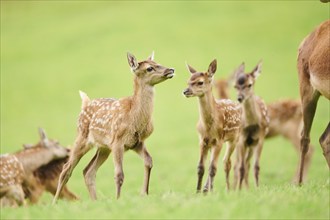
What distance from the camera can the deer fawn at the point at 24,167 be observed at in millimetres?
12359

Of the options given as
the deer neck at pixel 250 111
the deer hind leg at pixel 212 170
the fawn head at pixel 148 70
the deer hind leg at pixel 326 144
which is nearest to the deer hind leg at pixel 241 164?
the deer neck at pixel 250 111

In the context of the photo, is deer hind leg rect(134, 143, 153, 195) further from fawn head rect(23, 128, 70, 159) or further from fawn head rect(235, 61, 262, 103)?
fawn head rect(23, 128, 70, 159)

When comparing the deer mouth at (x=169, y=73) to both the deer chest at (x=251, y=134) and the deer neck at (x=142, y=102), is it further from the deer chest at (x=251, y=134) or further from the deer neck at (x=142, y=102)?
the deer chest at (x=251, y=134)

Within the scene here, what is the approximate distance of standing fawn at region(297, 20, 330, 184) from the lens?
374 inches

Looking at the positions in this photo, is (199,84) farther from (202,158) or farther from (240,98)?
(240,98)

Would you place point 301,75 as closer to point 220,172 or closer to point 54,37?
point 220,172

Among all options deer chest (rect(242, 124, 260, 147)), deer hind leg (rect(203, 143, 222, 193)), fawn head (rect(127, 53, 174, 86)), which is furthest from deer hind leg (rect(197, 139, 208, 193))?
deer chest (rect(242, 124, 260, 147))

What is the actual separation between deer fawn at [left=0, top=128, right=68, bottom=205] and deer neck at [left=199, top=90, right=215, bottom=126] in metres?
3.49

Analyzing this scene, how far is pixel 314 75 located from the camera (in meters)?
9.69

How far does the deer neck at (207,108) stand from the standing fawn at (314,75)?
3.88 feet

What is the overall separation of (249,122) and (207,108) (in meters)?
2.14

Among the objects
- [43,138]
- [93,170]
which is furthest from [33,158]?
[93,170]

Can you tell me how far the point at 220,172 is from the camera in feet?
64.8

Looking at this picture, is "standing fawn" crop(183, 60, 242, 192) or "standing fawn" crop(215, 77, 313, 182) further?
"standing fawn" crop(215, 77, 313, 182)
